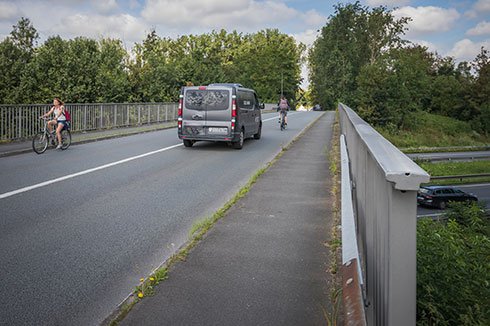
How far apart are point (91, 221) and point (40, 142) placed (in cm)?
854

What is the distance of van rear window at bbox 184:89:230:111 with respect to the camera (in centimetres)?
1480

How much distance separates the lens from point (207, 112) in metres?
14.8

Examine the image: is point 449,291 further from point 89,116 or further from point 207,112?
point 89,116

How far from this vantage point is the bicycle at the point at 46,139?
13.5 meters

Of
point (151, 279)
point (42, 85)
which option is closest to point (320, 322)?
point (151, 279)

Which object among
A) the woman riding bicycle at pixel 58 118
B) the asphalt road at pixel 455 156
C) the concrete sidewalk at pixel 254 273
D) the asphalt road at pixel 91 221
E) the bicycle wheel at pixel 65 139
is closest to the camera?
the concrete sidewalk at pixel 254 273

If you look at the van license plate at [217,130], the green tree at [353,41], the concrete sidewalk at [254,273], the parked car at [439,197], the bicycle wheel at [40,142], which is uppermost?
the green tree at [353,41]

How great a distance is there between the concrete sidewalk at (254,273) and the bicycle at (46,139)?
29.1 feet

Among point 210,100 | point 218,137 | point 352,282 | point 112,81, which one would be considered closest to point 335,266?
point 352,282

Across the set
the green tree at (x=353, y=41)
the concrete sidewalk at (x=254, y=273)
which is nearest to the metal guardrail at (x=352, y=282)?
the concrete sidewalk at (x=254, y=273)

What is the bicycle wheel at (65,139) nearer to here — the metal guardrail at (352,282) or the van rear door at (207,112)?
the van rear door at (207,112)

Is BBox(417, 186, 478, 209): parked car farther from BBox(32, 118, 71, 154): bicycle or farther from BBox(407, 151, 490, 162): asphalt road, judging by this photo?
BBox(407, 151, 490, 162): asphalt road

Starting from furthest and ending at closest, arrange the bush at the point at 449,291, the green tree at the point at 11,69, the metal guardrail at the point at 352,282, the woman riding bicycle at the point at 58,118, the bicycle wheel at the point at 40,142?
1. the green tree at the point at 11,69
2. the woman riding bicycle at the point at 58,118
3. the bicycle wheel at the point at 40,142
4. the metal guardrail at the point at 352,282
5. the bush at the point at 449,291

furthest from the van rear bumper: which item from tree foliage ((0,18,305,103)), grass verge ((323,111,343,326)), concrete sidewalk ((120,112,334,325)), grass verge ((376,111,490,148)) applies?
grass verge ((376,111,490,148))
